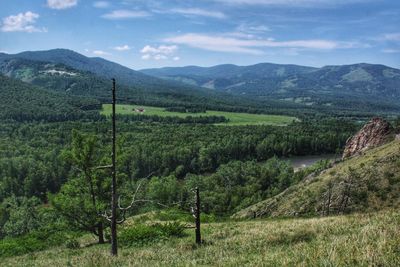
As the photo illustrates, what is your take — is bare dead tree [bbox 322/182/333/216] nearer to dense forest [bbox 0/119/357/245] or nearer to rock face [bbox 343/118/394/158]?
rock face [bbox 343/118/394/158]

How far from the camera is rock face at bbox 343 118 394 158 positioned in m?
63.8

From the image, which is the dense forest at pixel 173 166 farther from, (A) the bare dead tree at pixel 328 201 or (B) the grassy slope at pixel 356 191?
(A) the bare dead tree at pixel 328 201

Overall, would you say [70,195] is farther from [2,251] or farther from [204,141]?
[204,141]

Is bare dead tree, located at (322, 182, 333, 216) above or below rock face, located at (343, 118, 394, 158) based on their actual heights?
below

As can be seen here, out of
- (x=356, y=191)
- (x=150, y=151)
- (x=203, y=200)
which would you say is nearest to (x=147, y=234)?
(x=356, y=191)

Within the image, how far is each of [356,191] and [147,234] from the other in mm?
24027

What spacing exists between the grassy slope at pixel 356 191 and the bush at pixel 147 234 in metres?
19.5

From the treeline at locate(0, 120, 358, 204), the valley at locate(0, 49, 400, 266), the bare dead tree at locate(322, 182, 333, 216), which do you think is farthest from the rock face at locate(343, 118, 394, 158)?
the treeline at locate(0, 120, 358, 204)

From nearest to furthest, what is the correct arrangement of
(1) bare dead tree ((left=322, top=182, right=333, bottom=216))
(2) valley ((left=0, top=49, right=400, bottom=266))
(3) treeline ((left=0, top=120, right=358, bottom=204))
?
(2) valley ((left=0, top=49, right=400, bottom=266)), (1) bare dead tree ((left=322, top=182, right=333, bottom=216)), (3) treeline ((left=0, top=120, right=358, bottom=204))

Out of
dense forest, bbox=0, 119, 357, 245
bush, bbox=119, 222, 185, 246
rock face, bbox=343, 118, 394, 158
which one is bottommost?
dense forest, bbox=0, 119, 357, 245

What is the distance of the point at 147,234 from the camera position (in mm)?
27547

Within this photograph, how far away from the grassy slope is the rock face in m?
15.8

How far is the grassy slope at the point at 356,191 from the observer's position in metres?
39.7

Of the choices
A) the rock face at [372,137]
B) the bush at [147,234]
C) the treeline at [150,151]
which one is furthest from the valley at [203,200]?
the treeline at [150,151]
